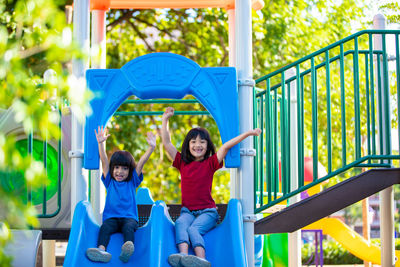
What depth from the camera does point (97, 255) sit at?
371 centimetres

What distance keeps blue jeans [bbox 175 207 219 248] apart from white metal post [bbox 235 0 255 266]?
25 centimetres

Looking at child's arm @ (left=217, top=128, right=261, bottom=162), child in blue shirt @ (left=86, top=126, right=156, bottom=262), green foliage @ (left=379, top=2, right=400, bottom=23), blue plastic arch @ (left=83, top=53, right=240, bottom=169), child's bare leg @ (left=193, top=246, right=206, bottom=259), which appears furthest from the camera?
green foliage @ (left=379, top=2, right=400, bottom=23)

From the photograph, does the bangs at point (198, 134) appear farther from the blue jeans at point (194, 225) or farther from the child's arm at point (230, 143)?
the blue jeans at point (194, 225)

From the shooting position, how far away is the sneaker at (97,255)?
372cm

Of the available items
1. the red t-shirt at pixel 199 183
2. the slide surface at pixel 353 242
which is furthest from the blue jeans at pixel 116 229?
the slide surface at pixel 353 242

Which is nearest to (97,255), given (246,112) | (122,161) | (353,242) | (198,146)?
(122,161)

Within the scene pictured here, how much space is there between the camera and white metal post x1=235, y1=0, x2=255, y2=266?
4.03 meters

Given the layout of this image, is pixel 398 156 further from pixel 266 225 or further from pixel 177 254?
pixel 177 254

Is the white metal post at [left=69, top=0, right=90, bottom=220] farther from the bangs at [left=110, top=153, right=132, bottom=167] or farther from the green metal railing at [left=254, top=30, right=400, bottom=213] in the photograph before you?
the green metal railing at [left=254, top=30, right=400, bottom=213]

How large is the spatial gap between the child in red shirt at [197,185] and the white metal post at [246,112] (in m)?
0.19

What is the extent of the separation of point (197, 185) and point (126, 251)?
2.34ft

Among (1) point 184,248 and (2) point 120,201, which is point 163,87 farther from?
(1) point 184,248

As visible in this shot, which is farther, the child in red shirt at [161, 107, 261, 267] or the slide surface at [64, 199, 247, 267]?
the child in red shirt at [161, 107, 261, 267]

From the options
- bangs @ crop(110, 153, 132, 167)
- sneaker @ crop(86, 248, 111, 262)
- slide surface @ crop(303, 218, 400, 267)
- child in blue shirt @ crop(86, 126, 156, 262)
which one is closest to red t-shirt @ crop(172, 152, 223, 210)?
child in blue shirt @ crop(86, 126, 156, 262)
